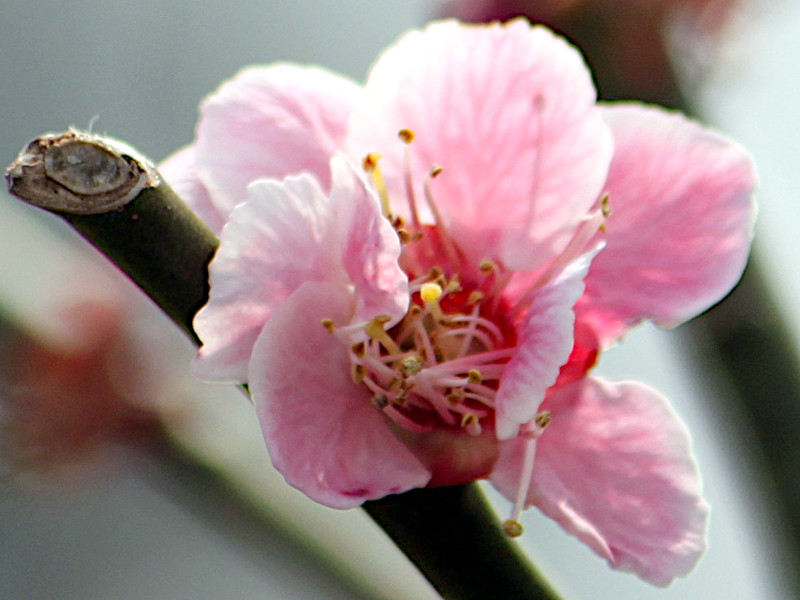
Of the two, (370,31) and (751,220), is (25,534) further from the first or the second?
(751,220)

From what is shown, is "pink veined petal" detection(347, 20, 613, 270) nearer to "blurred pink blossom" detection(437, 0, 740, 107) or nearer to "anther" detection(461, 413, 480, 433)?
"anther" detection(461, 413, 480, 433)

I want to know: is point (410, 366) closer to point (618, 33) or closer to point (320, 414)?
point (320, 414)

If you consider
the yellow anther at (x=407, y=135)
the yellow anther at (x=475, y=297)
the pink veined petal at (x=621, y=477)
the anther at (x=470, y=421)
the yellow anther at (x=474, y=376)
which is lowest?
the pink veined petal at (x=621, y=477)

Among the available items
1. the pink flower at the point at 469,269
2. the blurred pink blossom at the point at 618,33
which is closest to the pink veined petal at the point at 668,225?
the pink flower at the point at 469,269

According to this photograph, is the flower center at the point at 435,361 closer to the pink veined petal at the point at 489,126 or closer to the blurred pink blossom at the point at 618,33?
the pink veined petal at the point at 489,126

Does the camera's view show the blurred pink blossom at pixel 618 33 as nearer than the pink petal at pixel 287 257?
No

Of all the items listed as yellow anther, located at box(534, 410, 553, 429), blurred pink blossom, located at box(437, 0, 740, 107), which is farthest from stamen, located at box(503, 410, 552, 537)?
blurred pink blossom, located at box(437, 0, 740, 107)
